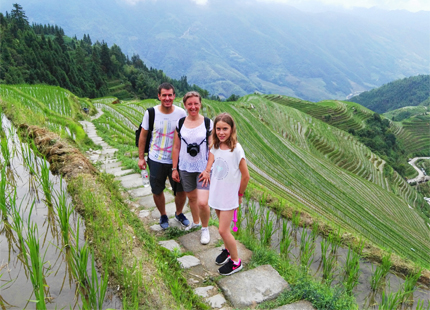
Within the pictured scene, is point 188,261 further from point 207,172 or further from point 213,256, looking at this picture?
point 207,172

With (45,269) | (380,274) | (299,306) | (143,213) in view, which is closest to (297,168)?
(143,213)

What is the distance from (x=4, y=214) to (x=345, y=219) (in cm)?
1135

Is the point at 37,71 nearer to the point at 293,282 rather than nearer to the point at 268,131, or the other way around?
the point at 268,131

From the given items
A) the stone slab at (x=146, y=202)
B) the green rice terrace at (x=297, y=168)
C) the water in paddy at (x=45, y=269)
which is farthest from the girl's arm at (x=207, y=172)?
the green rice terrace at (x=297, y=168)

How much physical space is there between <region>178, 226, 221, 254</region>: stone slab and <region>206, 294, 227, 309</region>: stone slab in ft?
2.74

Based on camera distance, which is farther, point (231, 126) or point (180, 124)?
point (180, 124)

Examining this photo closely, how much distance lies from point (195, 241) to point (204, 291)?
97cm

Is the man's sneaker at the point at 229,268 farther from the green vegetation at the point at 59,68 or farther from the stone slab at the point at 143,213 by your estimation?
the green vegetation at the point at 59,68

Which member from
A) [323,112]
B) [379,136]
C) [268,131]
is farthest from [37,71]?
[379,136]

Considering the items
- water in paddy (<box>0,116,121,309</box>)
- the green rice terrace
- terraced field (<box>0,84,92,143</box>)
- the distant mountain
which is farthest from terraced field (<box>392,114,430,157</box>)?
water in paddy (<box>0,116,121,309</box>)

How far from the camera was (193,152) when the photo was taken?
139 inches

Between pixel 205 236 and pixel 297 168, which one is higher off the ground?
pixel 205 236

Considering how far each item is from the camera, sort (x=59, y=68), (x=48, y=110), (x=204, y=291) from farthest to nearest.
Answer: (x=59, y=68), (x=48, y=110), (x=204, y=291)

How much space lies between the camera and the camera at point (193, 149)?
3.53 meters
